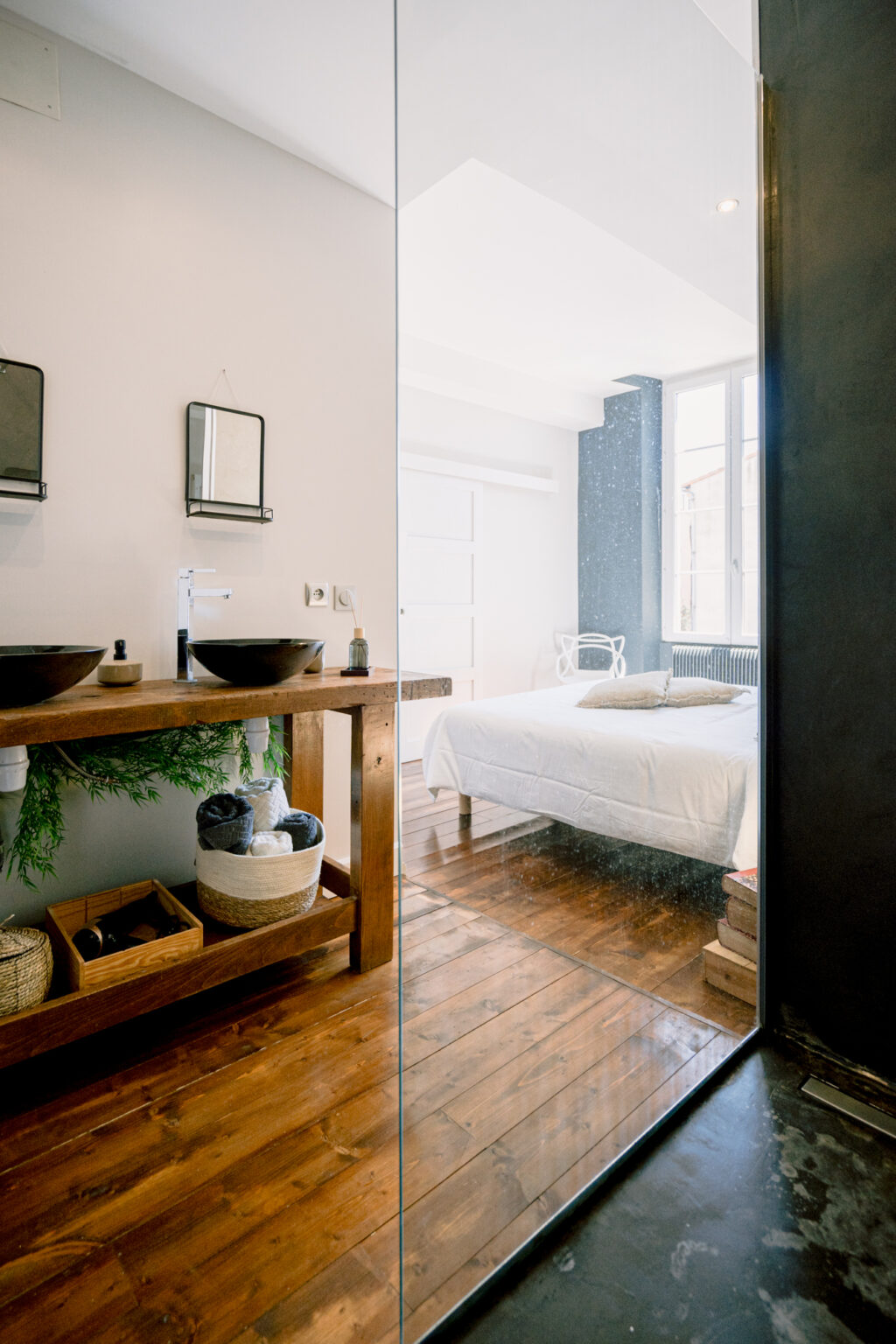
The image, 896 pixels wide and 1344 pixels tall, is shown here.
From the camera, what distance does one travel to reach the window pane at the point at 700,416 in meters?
1.34

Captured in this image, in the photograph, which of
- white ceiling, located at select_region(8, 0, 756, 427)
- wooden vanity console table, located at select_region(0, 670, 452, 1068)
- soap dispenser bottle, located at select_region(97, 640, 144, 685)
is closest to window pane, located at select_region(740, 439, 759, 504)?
white ceiling, located at select_region(8, 0, 756, 427)

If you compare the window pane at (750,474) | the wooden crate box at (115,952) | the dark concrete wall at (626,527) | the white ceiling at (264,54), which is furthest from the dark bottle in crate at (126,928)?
the white ceiling at (264,54)

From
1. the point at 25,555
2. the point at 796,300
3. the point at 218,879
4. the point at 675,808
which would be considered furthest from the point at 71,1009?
the point at 796,300

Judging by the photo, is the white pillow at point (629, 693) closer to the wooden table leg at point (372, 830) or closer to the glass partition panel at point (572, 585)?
the glass partition panel at point (572, 585)

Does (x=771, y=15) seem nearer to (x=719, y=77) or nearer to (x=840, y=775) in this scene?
(x=719, y=77)

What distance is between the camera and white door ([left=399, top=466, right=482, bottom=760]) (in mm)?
1234

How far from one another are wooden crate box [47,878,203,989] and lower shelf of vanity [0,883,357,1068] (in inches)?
1.2

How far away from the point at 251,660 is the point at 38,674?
0.48 meters

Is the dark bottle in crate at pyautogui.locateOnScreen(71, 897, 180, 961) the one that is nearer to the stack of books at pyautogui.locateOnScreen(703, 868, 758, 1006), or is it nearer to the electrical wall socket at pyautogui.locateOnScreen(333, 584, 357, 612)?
the electrical wall socket at pyautogui.locateOnScreen(333, 584, 357, 612)

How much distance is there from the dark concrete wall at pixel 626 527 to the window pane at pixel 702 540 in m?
0.08

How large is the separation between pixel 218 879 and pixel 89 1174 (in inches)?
25.9

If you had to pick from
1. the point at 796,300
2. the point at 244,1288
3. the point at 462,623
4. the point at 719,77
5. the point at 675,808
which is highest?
the point at 719,77

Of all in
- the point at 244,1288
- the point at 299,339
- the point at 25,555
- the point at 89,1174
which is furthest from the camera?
the point at 299,339

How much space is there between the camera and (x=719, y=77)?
1464 mm
